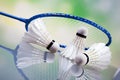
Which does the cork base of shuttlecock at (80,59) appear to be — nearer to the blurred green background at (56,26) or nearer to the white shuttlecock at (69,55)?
the white shuttlecock at (69,55)

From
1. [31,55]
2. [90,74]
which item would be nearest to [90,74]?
[90,74]

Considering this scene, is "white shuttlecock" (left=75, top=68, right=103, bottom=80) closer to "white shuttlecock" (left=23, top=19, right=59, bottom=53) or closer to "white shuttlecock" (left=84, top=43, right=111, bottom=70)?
"white shuttlecock" (left=84, top=43, right=111, bottom=70)

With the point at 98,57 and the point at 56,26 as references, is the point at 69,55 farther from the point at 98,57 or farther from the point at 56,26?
the point at 56,26

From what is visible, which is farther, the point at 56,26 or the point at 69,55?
the point at 56,26

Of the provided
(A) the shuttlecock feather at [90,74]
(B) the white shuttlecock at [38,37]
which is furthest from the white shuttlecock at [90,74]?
(B) the white shuttlecock at [38,37]

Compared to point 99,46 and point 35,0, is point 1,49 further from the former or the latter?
point 99,46

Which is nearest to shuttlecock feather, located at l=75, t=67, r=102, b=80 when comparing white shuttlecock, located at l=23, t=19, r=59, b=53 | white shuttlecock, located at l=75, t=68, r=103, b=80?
white shuttlecock, located at l=75, t=68, r=103, b=80
